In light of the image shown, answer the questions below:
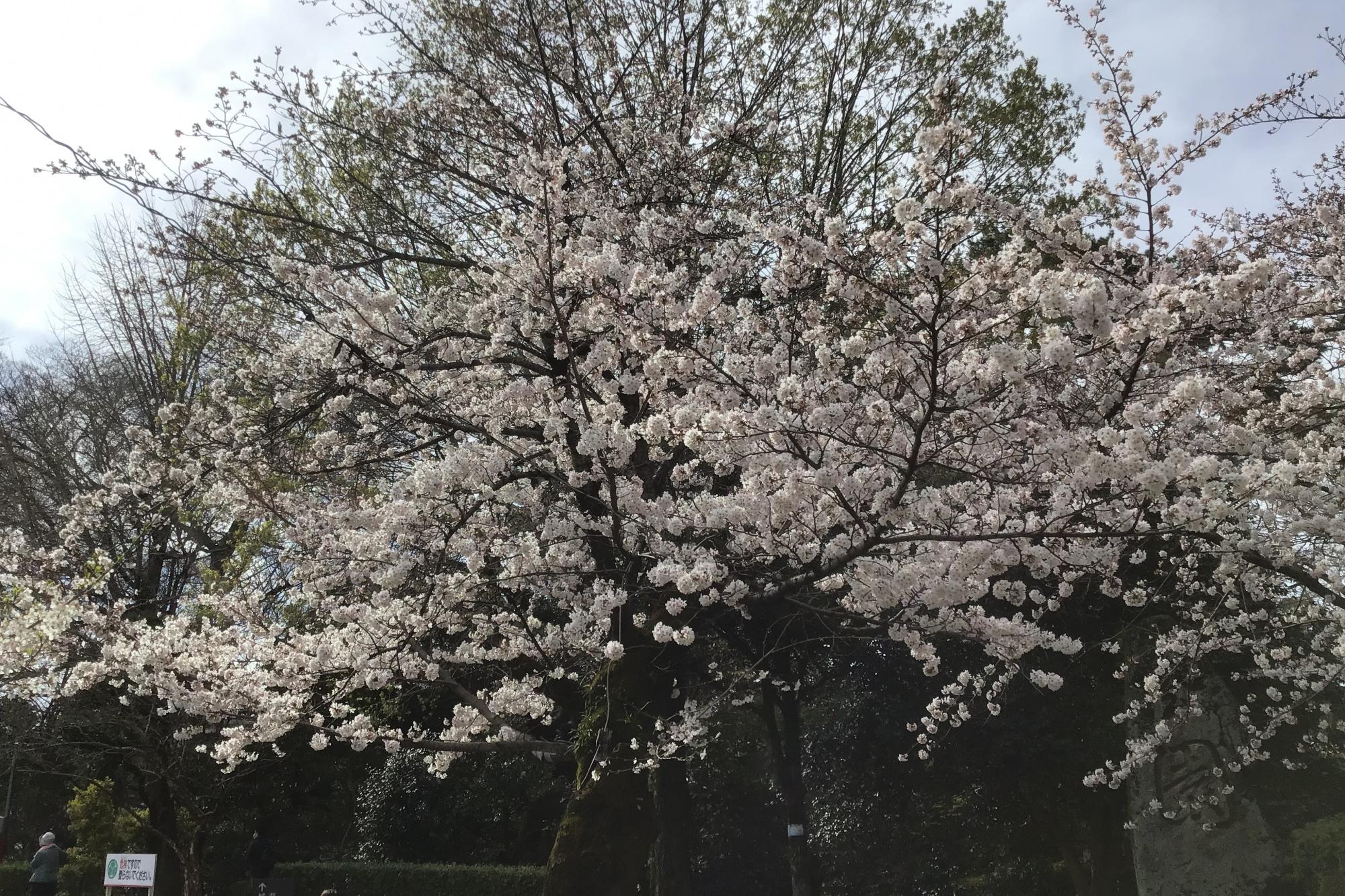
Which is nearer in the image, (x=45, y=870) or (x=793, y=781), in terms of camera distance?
(x=793, y=781)

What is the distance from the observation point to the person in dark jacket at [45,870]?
1177 centimetres

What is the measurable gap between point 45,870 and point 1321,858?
14.1 meters

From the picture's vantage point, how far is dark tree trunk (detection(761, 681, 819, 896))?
1065 cm

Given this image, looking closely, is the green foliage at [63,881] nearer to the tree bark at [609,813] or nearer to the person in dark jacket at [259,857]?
the person in dark jacket at [259,857]

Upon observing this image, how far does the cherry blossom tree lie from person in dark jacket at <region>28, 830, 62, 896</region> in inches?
113

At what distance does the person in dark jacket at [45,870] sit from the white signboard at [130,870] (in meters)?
2.33

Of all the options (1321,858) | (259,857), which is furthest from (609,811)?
(1321,858)

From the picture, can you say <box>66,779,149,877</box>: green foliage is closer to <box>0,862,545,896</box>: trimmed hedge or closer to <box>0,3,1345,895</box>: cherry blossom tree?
<box>0,862,545,896</box>: trimmed hedge

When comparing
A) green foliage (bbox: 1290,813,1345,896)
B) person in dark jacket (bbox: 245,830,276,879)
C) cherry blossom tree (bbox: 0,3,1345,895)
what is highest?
cherry blossom tree (bbox: 0,3,1345,895)

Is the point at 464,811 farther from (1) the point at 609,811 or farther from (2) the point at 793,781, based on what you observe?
(1) the point at 609,811

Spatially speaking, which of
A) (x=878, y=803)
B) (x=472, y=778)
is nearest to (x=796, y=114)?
(x=878, y=803)

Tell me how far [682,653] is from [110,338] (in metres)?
10.4

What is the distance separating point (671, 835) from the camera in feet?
29.7

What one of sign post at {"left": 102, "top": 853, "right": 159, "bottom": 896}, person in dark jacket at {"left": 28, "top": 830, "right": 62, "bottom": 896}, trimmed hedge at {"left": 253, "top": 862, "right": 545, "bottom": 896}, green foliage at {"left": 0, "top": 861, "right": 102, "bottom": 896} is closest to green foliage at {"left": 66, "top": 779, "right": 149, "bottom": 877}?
green foliage at {"left": 0, "top": 861, "right": 102, "bottom": 896}
